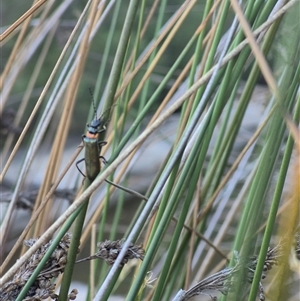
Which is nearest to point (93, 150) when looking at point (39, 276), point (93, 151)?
point (93, 151)

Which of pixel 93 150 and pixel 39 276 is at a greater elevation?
pixel 93 150

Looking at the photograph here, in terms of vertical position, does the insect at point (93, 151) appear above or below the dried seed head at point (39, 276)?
above

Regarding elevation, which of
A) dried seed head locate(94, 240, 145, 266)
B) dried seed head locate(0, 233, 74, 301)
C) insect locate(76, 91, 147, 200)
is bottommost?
dried seed head locate(0, 233, 74, 301)

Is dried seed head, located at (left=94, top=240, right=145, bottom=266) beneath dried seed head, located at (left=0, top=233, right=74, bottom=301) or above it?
above

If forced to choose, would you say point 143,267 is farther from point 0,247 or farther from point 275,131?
point 0,247

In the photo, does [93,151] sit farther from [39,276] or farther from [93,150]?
[39,276]

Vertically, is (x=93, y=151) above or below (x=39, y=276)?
above

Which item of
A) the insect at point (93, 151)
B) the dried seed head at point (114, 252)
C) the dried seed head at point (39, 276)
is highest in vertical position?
the insect at point (93, 151)

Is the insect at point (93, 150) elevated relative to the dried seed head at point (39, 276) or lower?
elevated

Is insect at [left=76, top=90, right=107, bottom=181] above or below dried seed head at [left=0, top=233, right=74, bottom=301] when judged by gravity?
above

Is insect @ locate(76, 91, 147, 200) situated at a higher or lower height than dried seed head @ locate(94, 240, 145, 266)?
higher

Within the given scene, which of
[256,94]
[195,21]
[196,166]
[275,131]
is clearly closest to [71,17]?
[195,21]
